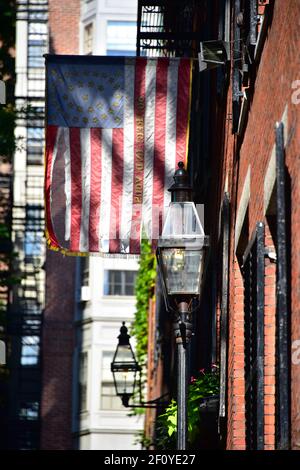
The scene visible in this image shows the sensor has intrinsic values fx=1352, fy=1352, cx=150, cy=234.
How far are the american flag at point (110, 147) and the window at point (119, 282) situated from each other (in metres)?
31.2

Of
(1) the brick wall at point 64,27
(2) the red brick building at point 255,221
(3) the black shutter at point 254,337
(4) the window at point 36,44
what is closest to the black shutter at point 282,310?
(2) the red brick building at point 255,221

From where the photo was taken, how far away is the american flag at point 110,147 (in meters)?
12.1

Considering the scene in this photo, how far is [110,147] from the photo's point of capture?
39.8ft

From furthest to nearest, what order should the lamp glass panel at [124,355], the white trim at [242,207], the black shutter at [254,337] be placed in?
the lamp glass panel at [124,355], the white trim at [242,207], the black shutter at [254,337]

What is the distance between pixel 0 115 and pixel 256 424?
21.7 metres

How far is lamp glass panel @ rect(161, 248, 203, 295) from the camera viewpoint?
870cm

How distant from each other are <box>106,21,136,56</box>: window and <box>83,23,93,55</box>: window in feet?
4.49

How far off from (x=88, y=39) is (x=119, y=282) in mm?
8425

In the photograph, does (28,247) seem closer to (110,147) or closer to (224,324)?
(110,147)

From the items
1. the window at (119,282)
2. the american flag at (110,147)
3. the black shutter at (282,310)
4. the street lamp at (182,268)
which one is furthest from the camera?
the window at (119,282)

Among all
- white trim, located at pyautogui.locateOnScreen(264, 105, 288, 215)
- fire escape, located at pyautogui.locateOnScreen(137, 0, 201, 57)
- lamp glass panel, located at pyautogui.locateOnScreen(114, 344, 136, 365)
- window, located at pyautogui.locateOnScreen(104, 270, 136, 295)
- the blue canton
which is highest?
window, located at pyautogui.locateOnScreen(104, 270, 136, 295)

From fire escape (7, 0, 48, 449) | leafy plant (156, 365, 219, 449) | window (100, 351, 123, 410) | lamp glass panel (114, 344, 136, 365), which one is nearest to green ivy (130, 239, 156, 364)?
window (100, 351, 123, 410)

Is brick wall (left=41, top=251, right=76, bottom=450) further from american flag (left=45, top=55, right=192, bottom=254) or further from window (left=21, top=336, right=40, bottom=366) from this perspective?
american flag (left=45, top=55, right=192, bottom=254)

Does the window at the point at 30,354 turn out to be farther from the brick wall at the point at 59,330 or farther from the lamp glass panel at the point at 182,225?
the lamp glass panel at the point at 182,225
